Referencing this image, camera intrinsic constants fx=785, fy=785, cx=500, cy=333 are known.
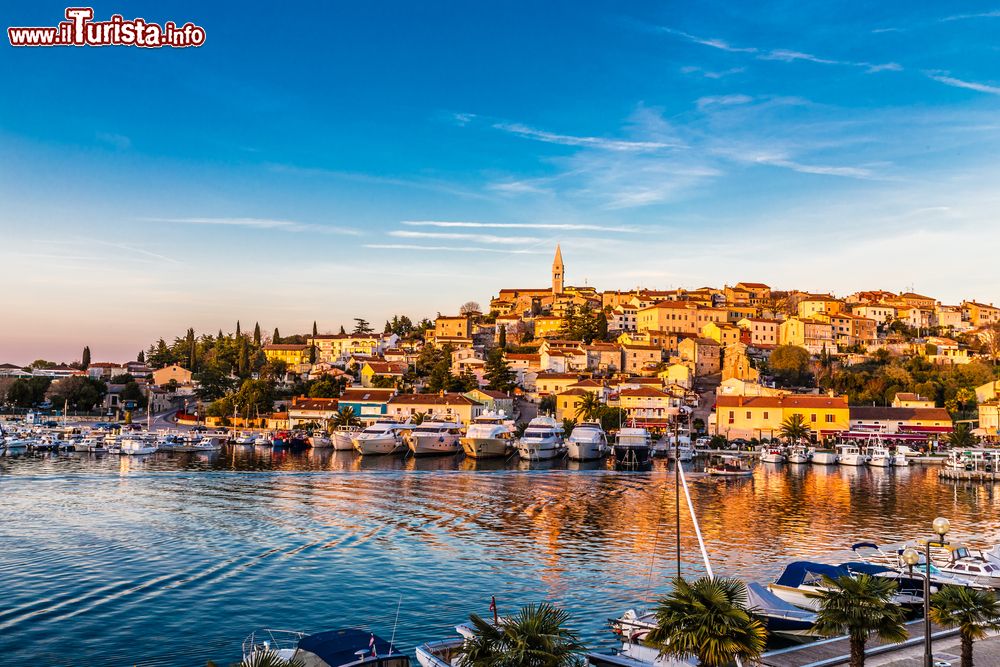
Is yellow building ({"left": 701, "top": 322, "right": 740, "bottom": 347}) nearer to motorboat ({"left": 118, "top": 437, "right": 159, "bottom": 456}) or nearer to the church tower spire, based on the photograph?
the church tower spire

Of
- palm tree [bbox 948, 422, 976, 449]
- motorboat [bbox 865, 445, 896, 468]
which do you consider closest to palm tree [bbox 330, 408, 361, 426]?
motorboat [bbox 865, 445, 896, 468]

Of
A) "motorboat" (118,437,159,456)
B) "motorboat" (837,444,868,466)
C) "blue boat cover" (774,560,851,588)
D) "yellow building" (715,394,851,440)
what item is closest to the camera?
"blue boat cover" (774,560,851,588)

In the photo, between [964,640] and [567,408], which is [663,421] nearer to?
[567,408]

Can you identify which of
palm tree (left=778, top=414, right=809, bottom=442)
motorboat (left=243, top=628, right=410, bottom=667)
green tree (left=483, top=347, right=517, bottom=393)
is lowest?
motorboat (left=243, top=628, right=410, bottom=667)

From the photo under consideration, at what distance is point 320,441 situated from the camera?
78750 millimetres

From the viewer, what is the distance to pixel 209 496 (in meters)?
41.6

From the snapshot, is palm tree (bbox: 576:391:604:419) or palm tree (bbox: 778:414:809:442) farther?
palm tree (bbox: 576:391:604:419)

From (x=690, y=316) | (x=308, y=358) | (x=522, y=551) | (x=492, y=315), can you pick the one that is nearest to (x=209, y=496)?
(x=522, y=551)

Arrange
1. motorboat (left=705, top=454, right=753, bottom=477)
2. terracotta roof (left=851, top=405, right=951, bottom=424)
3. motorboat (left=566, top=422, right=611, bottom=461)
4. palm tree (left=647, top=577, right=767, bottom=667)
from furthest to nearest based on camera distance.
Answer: terracotta roof (left=851, top=405, right=951, bottom=424), motorboat (left=566, top=422, right=611, bottom=461), motorboat (left=705, top=454, right=753, bottom=477), palm tree (left=647, top=577, right=767, bottom=667)

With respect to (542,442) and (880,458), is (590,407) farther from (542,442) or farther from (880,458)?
(880,458)

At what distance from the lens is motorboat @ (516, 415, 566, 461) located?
68625 millimetres

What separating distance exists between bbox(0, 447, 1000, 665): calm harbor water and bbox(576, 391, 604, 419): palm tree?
106ft

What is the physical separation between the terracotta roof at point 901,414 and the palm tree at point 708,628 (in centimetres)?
8126

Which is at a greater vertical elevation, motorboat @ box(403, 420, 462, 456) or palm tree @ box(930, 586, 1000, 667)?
palm tree @ box(930, 586, 1000, 667)
